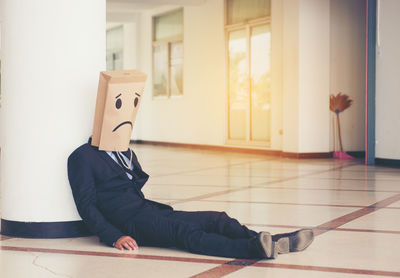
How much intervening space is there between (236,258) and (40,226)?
113 cm

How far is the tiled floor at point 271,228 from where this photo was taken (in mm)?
2338

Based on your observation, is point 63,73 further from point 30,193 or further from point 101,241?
point 101,241

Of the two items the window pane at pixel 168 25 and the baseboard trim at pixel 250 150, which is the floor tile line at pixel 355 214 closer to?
the baseboard trim at pixel 250 150

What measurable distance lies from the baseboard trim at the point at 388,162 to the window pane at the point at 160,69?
6.26 m

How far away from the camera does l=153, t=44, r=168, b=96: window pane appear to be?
41.4ft

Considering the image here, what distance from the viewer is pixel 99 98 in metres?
2.82

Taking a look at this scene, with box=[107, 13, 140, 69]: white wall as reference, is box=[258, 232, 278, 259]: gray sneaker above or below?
below

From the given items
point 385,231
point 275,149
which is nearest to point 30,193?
point 385,231

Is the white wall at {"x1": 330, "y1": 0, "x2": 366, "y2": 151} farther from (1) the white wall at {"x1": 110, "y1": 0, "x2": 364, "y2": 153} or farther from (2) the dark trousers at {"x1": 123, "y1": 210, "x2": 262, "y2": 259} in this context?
(2) the dark trousers at {"x1": 123, "y1": 210, "x2": 262, "y2": 259}

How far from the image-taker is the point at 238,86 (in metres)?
10.4

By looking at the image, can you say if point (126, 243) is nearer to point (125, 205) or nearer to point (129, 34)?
point (125, 205)

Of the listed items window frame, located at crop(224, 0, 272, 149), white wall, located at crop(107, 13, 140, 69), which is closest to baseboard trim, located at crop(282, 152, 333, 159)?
window frame, located at crop(224, 0, 272, 149)

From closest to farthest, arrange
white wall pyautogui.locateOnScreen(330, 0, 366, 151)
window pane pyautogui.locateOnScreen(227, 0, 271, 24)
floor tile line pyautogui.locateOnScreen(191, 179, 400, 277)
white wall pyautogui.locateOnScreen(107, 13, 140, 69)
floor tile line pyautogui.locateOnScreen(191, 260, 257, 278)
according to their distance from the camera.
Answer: floor tile line pyautogui.locateOnScreen(191, 260, 257, 278), floor tile line pyautogui.locateOnScreen(191, 179, 400, 277), white wall pyautogui.locateOnScreen(330, 0, 366, 151), window pane pyautogui.locateOnScreen(227, 0, 271, 24), white wall pyautogui.locateOnScreen(107, 13, 140, 69)

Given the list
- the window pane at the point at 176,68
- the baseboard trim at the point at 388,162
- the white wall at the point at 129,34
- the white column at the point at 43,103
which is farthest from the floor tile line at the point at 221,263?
the white wall at the point at 129,34
